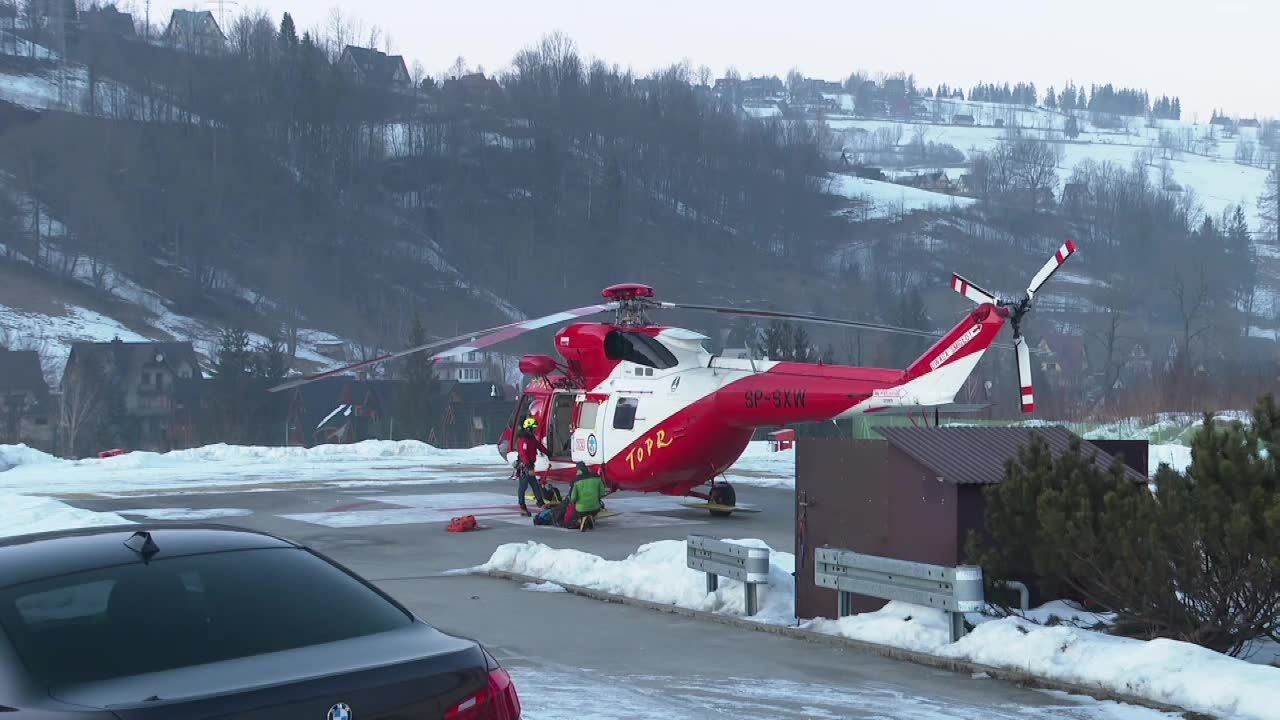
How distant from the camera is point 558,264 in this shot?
544 ft

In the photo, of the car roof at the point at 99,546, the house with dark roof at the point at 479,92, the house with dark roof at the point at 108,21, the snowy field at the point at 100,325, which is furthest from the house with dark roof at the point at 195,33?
the car roof at the point at 99,546

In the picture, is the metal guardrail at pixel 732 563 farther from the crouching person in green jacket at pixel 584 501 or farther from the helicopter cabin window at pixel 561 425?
the helicopter cabin window at pixel 561 425

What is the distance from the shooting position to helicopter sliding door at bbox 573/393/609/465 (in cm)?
2345

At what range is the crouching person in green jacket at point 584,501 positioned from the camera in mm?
21234

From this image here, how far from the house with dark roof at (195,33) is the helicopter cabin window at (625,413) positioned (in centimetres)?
17420

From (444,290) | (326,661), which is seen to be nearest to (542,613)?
(326,661)

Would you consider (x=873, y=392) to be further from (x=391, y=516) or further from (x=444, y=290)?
(x=444, y=290)

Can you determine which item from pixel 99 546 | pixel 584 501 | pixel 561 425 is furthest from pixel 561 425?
pixel 99 546

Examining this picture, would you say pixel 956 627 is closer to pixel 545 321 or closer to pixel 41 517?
pixel 545 321

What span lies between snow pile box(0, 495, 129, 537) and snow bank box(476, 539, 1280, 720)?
9.10 metres

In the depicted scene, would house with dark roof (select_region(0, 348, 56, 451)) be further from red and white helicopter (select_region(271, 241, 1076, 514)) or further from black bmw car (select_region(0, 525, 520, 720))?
black bmw car (select_region(0, 525, 520, 720))

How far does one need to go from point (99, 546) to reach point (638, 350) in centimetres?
1758

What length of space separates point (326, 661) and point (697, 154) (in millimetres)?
185853

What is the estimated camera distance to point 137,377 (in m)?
112
